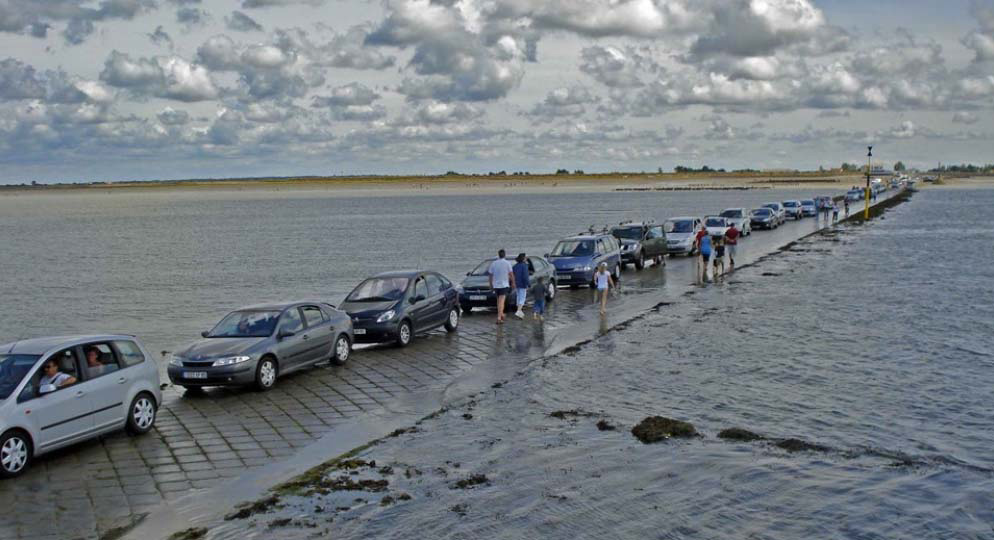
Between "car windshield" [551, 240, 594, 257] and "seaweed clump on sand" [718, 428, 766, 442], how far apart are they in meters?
17.7

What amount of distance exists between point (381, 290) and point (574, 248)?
37.8 ft

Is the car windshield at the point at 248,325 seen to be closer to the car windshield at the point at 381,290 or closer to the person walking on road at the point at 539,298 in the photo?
the car windshield at the point at 381,290

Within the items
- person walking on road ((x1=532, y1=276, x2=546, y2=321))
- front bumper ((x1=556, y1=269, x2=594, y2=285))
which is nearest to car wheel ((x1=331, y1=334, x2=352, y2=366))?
person walking on road ((x1=532, y1=276, x2=546, y2=321))

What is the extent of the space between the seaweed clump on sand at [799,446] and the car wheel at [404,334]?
929cm

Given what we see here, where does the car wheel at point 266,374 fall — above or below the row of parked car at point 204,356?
below

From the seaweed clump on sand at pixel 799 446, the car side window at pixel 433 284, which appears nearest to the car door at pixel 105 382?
the seaweed clump on sand at pixel 799 446

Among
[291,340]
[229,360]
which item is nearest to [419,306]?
[291,340]

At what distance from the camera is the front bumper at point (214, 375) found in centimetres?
1486

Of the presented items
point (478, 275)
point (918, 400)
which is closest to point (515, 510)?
point (918, 400)

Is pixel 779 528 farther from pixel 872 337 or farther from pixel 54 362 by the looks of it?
pixel 872 337

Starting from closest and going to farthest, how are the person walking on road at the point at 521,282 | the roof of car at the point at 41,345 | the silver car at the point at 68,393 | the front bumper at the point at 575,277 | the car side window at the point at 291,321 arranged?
the silver car at the point at 68,393 < the roof of car at the point at 41,345 < the car side window at the point at 291,321 < the person walking on road at the point at 521,282 < the front bumper at the point at 575,277

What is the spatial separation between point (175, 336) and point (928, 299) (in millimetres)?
21690

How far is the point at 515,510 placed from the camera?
9.84 m

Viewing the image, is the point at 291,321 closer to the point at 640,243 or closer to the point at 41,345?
the point at 41,345
